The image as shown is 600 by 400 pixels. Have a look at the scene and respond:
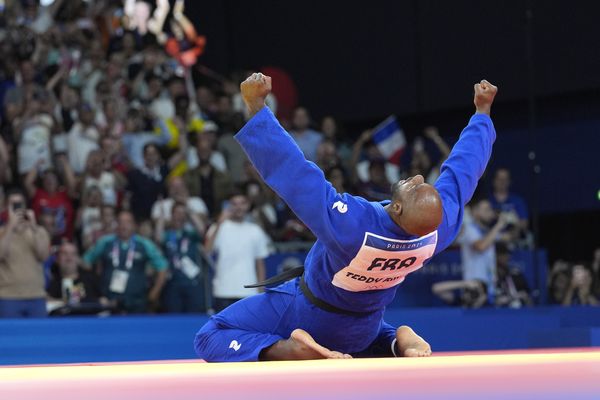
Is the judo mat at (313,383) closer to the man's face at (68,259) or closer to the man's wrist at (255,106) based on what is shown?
the man's wrist at (255,106)

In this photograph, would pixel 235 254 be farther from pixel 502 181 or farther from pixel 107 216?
pixel 502 181

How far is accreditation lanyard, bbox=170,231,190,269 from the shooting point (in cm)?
874

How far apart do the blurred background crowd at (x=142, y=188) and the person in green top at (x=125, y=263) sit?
11 millimetres

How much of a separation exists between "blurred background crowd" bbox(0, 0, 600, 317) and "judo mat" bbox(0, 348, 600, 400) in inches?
233

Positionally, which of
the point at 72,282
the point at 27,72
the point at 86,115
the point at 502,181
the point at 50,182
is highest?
the point at 27,72

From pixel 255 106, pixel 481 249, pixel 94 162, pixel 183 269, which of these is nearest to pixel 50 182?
pixel 94 162

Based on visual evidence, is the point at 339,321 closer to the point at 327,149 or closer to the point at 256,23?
the point at 327,149

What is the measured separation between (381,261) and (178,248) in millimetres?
5674

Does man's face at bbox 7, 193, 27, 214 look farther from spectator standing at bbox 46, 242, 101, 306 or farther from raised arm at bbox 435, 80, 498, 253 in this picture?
raised arm at bbox 435, 80, 498, 253

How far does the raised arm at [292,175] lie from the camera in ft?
10.5

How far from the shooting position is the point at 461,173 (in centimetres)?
358

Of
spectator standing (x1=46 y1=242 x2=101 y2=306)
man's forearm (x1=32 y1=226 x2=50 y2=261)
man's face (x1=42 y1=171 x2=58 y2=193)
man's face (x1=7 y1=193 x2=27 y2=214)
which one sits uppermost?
man's face (x1=42 y1=171 x2=58 y2=193)

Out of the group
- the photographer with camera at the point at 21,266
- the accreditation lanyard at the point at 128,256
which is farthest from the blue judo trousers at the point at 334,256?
the accreditation lanyard at the point at 128,256

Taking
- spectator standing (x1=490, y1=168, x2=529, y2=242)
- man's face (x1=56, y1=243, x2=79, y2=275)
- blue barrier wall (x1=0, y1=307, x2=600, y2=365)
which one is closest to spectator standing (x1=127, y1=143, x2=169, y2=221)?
man's face (x1=56, y1=243, x2=79, y2=275)
